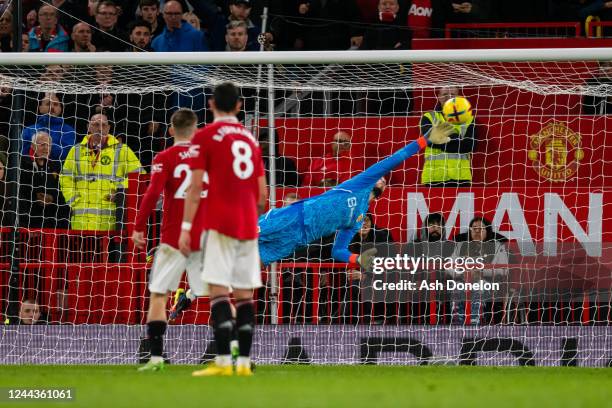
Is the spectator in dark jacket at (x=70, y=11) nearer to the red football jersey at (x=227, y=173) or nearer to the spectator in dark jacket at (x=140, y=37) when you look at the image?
the spectator in dark jacket at (x=140, y=37)

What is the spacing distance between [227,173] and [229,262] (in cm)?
63

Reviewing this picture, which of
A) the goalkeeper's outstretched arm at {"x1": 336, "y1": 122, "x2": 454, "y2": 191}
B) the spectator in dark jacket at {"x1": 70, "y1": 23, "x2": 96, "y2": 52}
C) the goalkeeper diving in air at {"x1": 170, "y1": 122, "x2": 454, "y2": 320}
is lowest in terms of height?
the goalkeeper diving in air at {"x1": 170, "y1": 122, "x2": 454, "y2": 320}

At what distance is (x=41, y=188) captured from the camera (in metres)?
13.6

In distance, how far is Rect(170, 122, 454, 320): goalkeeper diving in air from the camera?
12.1 m

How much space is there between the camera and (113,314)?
13094 mm

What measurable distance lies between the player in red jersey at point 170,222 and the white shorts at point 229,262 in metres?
0.78

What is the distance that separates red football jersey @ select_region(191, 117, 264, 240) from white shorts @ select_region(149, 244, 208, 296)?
0.87m

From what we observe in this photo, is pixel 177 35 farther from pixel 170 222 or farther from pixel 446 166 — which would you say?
pixel 170 222

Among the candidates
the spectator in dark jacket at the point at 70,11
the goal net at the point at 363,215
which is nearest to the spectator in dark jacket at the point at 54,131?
the goal net at the point at 363,215

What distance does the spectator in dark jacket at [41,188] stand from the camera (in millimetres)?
13438

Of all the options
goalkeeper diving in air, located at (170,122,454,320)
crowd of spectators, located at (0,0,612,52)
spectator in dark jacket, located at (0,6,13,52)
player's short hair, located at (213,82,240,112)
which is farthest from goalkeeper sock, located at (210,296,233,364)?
spectator in dark jacket, located at (0,6,13,52)

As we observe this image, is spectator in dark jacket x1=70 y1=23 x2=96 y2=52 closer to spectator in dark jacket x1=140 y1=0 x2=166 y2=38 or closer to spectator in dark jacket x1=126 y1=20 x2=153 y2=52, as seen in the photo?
spectator in dark jacket x1=126 y1=20 x2=153 y2=52

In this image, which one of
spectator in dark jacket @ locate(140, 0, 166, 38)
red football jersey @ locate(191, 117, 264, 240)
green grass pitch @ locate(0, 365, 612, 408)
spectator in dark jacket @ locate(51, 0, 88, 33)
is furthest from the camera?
spectator in dark jacket @ locate(51, 0, 88, 33)

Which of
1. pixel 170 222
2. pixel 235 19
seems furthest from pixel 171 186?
pixel 235 19
